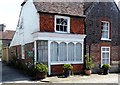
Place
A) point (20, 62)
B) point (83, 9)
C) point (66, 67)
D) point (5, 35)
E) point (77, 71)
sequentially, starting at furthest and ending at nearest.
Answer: point (5, 35) → point (20, 62) → point (83, 9) → point (77, 71) → point (66, 67)

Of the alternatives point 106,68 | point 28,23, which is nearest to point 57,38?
point 28,23

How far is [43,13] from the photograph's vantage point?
728 inches

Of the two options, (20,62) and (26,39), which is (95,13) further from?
(20,62)

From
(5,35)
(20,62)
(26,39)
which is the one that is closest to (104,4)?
(26,39)

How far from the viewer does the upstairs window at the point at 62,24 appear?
19328mm

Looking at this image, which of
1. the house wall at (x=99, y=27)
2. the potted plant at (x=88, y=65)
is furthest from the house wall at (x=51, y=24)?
the potted plant at (x=88, y=65)

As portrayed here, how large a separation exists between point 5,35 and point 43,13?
32.0 meters

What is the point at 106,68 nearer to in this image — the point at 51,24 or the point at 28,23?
the point at 51,24

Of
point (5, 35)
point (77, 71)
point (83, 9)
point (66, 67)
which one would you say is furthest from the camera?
point (5, 35)

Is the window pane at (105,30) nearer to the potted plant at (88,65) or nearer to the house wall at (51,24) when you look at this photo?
the house wall at (51,24)

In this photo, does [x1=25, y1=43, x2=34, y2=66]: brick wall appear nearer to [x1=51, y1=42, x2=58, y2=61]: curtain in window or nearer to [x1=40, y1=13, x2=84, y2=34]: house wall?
[x1=51, y1=42, x2=58, y2=61]: curtain in window

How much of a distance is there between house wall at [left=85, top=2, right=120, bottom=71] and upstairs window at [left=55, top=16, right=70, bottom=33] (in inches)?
84.5

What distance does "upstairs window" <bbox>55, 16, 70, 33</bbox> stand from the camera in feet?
63.4

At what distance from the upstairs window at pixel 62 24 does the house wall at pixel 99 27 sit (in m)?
2.15
